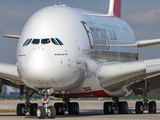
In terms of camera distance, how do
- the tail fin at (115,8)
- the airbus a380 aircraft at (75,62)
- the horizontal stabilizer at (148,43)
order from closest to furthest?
1. the airbus a380 aircraft at (75,62)
2. the horizontal stabilizer at (148,43)
3. the tail fin at (115,8)

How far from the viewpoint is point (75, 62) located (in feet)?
71.9

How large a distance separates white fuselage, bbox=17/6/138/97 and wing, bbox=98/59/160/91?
1.55 feet

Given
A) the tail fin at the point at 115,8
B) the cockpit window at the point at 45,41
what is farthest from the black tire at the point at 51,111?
the tail fin at the point at 115,8

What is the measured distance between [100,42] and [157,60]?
3.52 metres

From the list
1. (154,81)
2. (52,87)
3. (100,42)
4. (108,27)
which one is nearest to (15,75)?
(52,87)

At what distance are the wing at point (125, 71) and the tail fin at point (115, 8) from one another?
408 inches

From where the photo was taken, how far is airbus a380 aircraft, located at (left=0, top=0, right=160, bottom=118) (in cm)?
2086

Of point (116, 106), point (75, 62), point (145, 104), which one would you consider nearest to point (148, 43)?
point (145, 104)

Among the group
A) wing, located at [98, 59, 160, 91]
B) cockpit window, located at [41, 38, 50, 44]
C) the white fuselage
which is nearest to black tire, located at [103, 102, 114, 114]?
the white fuselage

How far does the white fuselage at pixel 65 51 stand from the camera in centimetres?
2059

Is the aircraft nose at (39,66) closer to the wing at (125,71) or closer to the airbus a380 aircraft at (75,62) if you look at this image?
the airbus a380 aircraft at (75,62)

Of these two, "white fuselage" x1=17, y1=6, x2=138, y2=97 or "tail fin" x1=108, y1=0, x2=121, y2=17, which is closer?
"white fuselage" x1=17, y1=6, x2=138, y2=97

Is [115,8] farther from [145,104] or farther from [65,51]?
[65,51]

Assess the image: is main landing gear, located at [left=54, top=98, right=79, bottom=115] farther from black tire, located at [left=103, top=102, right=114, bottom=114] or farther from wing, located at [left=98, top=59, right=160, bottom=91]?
wing, located at [left=98, top=59, right=160, bottom=91]
